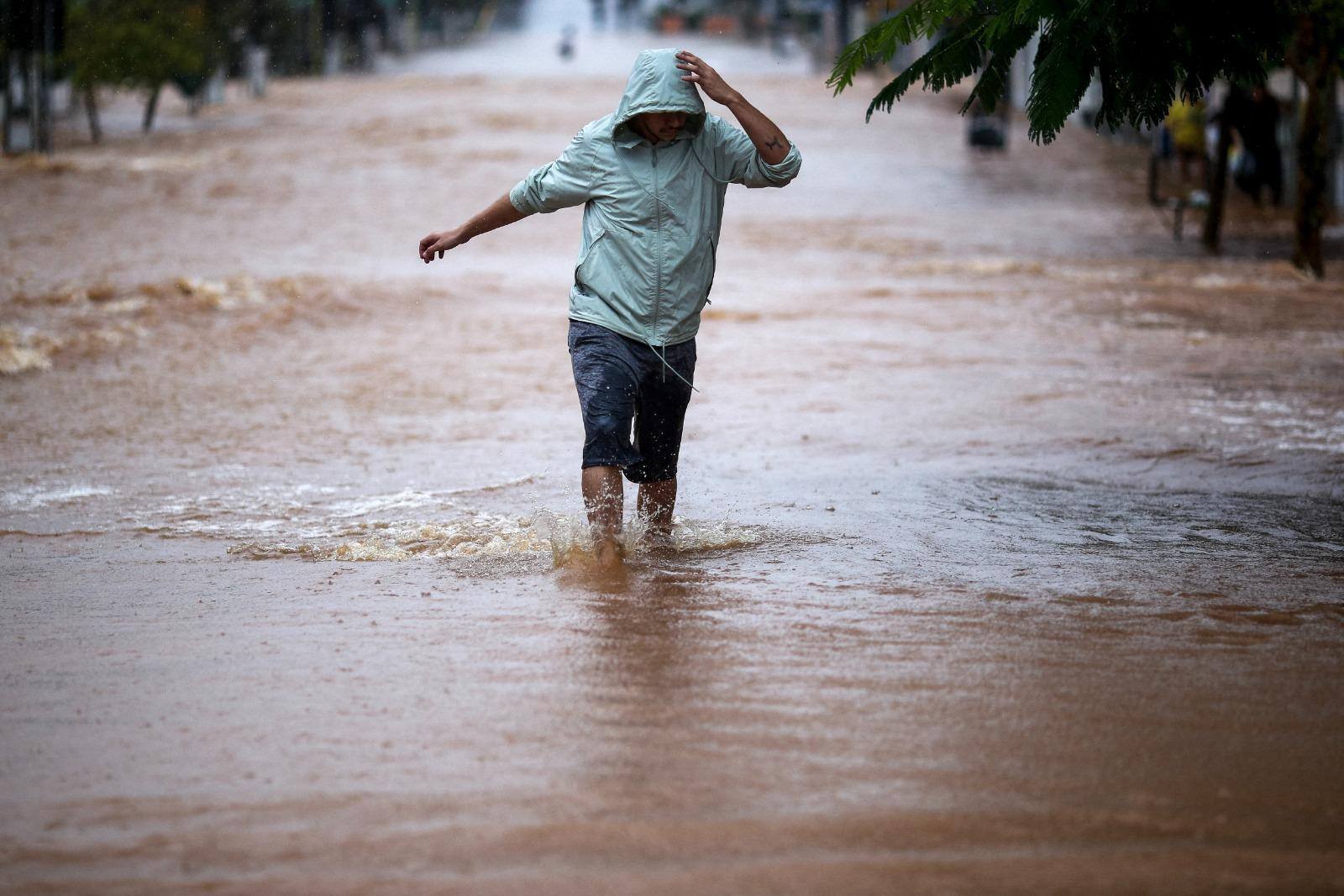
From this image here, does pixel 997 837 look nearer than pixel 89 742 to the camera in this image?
Yes

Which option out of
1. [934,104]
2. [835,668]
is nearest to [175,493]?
[835,668]

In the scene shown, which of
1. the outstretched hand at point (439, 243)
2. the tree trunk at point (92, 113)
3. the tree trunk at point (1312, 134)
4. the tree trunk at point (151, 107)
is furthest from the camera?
the tree trunk at point (151, 107)

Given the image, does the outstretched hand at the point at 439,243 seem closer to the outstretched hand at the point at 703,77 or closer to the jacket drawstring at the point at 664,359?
the jacket drawstring at the point at 664,359

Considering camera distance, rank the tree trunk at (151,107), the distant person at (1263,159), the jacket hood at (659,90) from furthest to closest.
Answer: the tree trunk at (151,107), the distant person at (1263,159), the jacket hood at (659,90)

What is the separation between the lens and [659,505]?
596 cm

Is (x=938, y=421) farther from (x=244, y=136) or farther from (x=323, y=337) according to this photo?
(x=244, y=136)

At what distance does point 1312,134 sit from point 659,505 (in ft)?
36.5

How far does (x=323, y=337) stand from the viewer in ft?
41.4

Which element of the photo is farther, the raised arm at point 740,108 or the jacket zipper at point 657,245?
the jacket zipper at point 657,245

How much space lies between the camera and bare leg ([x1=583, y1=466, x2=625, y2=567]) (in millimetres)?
5336

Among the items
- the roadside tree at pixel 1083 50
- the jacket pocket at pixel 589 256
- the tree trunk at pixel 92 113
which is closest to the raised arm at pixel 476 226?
the jacket pocket at pixel 589 256

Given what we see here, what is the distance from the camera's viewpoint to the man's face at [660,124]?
17.0 feet

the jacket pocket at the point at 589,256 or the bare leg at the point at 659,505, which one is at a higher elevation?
the jacket pocket at the point at 589,256

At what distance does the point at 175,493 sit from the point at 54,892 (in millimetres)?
4294
